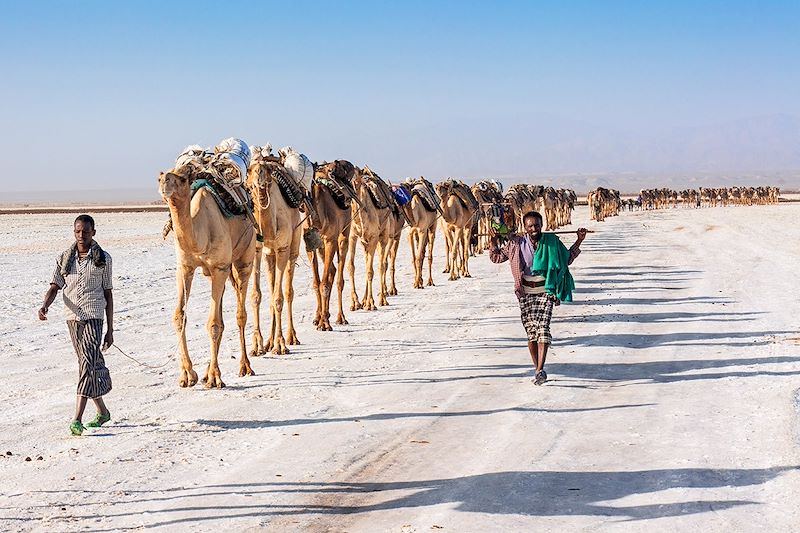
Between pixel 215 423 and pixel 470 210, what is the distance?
18381 mm

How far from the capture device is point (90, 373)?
846 cm

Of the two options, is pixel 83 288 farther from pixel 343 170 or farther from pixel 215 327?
pixel 343 170

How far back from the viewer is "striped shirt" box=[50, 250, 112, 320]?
8.47m

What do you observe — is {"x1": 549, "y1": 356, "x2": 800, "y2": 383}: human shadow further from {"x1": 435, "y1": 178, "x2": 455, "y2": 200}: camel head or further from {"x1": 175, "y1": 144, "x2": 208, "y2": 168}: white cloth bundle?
{"x1": 435, "y1": 178, "x2": 455, "y2": 200}: camel head

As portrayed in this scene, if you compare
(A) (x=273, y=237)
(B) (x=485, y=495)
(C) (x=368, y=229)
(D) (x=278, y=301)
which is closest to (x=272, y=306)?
(D) (x=278, y=301)

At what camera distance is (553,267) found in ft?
34.6

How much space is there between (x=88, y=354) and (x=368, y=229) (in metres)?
10.4

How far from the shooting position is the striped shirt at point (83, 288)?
27.8 ft

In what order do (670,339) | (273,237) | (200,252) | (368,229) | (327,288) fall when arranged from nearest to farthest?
(200,252) → (273,237) → (670,339) → (327,288) → (368,229)

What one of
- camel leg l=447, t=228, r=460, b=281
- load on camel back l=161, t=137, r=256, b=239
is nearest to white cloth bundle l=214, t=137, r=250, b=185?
load on camel back l=161, t=137, r=256, b=239

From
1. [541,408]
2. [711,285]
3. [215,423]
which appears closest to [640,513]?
[541,408]

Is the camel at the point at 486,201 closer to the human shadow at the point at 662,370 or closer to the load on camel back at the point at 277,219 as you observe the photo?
the load on camel back at the point at 277,219

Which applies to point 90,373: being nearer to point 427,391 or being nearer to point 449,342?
point 427,391

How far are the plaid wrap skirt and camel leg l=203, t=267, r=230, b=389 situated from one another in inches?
129
